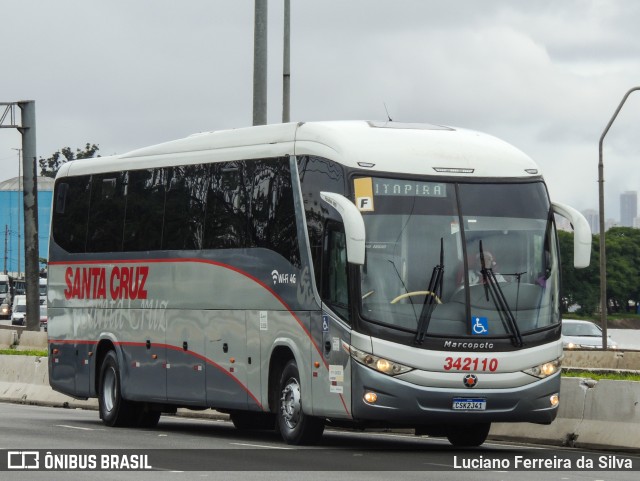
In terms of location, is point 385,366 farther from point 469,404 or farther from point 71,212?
point 71,212

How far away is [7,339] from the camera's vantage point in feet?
152

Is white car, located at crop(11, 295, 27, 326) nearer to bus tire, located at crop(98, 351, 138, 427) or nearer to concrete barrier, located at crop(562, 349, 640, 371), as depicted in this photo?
concrete barrier, located at crop(562, 349, 640, 371)

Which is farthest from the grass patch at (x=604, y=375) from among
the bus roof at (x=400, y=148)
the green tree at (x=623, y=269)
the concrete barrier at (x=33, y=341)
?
the green tree at (x=623, y=269)

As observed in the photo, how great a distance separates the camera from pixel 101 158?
80.1ft

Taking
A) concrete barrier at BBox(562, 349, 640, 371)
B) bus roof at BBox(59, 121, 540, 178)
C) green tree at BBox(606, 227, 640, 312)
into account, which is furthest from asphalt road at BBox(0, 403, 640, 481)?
green tree at BBox(606, 227, 640, 312)

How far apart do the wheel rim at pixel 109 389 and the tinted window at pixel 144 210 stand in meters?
1.98

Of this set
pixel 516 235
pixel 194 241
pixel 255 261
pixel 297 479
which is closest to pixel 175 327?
pixel 194 241

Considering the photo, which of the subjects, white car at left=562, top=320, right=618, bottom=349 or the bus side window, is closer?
the bus side window

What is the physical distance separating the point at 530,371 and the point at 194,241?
5.69 m

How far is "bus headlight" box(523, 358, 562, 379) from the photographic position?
17453mm

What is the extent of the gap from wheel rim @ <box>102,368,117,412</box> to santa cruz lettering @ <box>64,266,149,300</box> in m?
1.16

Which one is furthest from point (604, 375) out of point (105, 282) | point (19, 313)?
point (19, 313)

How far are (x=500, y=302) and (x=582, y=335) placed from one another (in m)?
32.2

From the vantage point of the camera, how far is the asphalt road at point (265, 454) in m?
14.4
